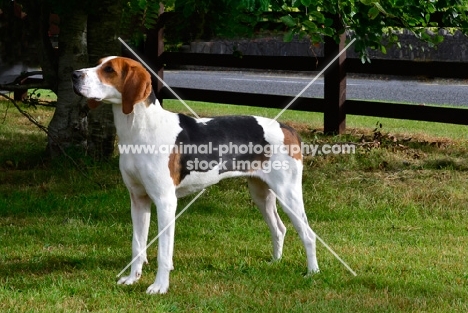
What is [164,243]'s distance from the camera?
200 inches

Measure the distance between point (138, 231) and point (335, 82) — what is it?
19.0 ft

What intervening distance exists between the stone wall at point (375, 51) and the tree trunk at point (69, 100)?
10.4 m

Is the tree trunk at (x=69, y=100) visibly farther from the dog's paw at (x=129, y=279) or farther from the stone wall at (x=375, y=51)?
the stone wall at (x=375, y=51)

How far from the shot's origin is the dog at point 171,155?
4.97 m

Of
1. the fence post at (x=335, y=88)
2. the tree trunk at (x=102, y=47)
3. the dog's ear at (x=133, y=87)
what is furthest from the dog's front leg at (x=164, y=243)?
the fence post at (x=335, y=88)

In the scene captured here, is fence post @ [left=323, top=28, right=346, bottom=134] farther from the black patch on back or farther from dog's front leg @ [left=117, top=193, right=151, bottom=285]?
dog's front leg @ [left=117, top=193, right=151, bottom=285]

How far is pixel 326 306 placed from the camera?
4.79 meters

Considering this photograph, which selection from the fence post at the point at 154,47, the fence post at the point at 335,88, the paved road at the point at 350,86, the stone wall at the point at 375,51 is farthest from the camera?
the stone wall at the point at 375,51

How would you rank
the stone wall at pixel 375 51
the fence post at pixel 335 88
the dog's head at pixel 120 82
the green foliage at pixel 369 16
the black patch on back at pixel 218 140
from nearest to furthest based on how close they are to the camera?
1. the dog's head at pixel 120 82
2. the black patch on back at pixel 218 140
3. the green foliage at pixel 369 16
4. the fence post at pixel 335 88
5. the stone wall at pixel 375 51

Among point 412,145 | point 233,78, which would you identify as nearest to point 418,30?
point 412,145

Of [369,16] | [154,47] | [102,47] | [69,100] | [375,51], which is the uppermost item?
[369,16]

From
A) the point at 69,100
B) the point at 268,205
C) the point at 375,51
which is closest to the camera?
the point at 268,205

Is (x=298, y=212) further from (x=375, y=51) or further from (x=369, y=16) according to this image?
(x=375, y=51)

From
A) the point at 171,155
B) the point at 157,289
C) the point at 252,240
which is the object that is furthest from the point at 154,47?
the point at 157,289
